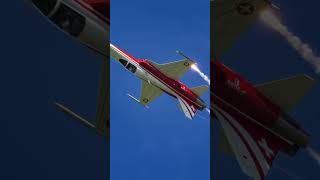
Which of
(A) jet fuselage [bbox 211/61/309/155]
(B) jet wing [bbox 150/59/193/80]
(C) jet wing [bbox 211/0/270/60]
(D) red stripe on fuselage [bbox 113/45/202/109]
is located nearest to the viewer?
(A) jet fuselage [bbox 211/61/309/155]

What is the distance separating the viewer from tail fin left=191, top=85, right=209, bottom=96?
12178mm

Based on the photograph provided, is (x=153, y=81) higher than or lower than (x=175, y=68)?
lower

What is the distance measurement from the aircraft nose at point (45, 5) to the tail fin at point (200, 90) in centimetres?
405

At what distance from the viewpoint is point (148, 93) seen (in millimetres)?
13195

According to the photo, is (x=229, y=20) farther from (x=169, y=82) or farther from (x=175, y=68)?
(x=169, y=82)

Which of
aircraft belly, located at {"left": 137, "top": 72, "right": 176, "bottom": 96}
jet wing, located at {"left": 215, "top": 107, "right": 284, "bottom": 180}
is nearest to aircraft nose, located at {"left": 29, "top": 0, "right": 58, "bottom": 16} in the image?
aircraft belly, located at {"left": 137, "top": 72, "right": 176, "bottom": 96}

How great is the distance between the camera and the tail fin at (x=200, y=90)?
1218 centimetres

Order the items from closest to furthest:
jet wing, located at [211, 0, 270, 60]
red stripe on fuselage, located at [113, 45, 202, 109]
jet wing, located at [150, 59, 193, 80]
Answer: jet wing, located at [211, 0, 270, 60], red stripe on fuselage, located at [113, 45, 202, 109], jet wing, located at [150, 59, 193, 80]

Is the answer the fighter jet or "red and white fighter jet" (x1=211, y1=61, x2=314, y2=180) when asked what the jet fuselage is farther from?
the fighter jet

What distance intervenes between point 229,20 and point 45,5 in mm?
4294

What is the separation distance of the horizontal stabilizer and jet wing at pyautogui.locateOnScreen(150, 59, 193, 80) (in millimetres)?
2148


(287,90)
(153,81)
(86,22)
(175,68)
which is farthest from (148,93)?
(287,90)

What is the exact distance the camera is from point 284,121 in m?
11.8

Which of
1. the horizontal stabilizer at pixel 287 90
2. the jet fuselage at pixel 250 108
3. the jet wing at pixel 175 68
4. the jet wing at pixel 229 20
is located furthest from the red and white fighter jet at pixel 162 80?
the horizontal stabilizer at pixel 287 90
